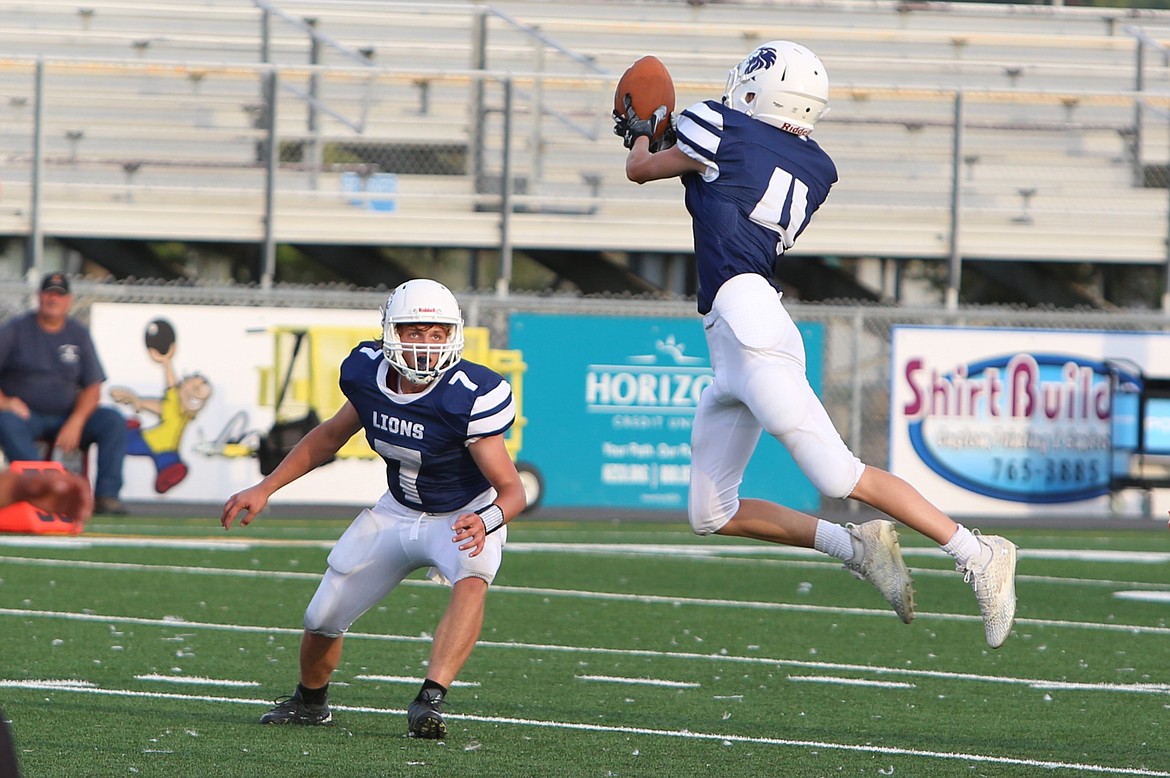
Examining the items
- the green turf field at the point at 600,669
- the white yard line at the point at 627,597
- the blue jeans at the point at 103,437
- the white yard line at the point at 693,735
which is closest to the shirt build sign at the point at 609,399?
the green turf field at the point at 600,669

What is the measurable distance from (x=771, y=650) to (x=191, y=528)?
5824mm

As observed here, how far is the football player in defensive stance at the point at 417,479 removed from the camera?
556 cm

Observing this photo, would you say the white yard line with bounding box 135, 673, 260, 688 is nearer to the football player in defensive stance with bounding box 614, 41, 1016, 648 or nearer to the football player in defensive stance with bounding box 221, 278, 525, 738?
the football player in defensive stance with bounding box 221, 278, 525, 738

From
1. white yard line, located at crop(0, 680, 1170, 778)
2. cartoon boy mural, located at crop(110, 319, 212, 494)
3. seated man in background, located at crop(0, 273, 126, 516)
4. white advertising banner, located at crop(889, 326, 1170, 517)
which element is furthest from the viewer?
white advertising banner, located at crop(889, 326, 1170, 517)

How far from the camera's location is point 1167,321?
599 inches

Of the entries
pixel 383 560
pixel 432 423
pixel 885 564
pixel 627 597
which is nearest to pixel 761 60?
pixel 432 423

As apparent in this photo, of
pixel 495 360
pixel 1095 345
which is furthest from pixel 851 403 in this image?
pixel 495 360

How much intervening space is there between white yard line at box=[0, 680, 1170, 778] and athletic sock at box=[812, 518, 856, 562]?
2.04 ft

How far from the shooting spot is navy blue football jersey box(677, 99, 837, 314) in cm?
564

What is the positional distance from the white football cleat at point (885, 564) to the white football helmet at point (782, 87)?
125 cm

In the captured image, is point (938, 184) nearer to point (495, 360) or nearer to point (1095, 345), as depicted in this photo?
point (1095, 345)

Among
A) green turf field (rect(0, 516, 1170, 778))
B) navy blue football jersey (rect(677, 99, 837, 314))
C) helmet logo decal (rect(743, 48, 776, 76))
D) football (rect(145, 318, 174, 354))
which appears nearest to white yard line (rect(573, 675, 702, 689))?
green turf field (rect(0, 516, 1170, 778))

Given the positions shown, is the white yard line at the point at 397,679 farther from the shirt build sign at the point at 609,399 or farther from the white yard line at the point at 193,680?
the shirt build sign at the point at 609,399

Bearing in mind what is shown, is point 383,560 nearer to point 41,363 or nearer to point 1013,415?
point 41,363
